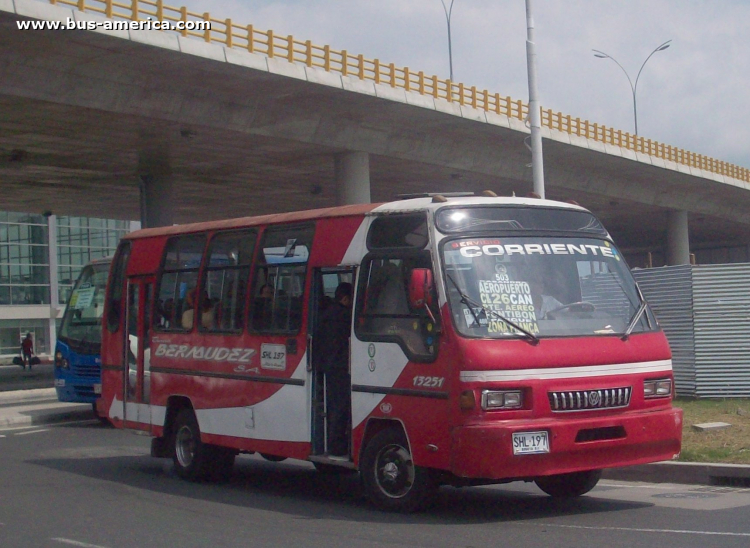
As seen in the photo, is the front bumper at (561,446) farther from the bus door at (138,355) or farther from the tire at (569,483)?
the bus door at (138,355)

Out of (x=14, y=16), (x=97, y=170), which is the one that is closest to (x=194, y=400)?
(x=14, y=16)

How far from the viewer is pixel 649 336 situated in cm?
888

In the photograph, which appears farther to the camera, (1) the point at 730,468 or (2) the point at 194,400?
(2) the point at 194,400

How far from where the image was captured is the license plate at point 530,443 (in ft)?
25.9

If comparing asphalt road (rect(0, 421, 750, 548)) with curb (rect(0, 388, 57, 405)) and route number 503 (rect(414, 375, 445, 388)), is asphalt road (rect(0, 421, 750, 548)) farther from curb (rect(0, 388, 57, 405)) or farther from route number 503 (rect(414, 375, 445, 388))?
curb (rect(0, 388, 57, 405))

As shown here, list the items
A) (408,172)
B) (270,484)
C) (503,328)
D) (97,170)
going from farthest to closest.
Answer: (408,172) → (97,170) → (270,484) → (503,328)

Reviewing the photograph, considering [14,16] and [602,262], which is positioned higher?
[14,16]

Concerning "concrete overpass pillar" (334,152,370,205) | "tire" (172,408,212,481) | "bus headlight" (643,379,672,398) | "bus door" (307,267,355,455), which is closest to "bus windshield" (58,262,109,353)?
"tire" (172,408,212,481)

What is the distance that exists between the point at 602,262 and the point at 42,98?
17.5 metres

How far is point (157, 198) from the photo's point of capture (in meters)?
34.6

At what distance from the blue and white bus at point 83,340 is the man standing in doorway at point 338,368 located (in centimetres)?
1010

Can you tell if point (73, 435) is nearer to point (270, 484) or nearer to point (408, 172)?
point (270, 484)

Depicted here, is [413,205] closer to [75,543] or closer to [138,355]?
[75,543]

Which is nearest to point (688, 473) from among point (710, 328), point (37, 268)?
point (710, 328)
